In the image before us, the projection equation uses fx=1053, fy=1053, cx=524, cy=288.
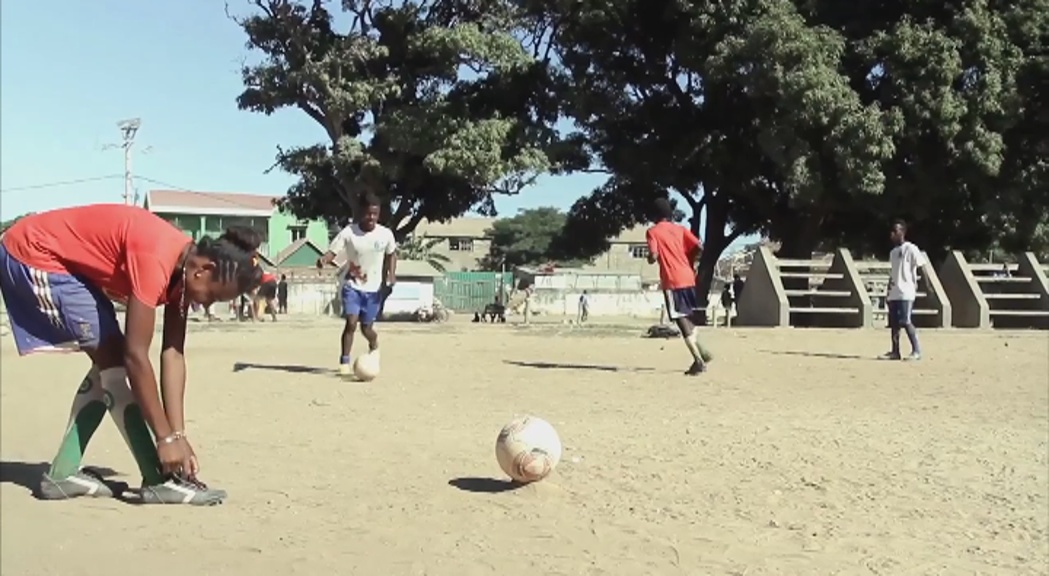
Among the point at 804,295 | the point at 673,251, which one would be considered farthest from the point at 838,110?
the point at 673,251

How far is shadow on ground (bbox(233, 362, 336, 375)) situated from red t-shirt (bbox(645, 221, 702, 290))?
363cm

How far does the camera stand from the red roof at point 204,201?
19638mm

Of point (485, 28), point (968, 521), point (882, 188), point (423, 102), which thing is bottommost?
point (968, 521)

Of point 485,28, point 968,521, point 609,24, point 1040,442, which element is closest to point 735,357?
point 1040,442

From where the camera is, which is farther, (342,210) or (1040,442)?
(342,210)

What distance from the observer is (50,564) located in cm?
416

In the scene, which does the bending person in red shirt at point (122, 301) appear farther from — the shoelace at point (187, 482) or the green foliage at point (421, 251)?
the green foliage at point (421, 251)

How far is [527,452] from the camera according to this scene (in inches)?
212

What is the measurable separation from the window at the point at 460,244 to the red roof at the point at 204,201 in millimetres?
53333

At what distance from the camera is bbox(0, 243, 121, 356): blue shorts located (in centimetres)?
484

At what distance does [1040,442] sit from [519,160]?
21.8 meters

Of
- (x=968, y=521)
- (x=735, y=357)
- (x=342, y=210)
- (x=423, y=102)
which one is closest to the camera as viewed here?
(x=968, y=521)

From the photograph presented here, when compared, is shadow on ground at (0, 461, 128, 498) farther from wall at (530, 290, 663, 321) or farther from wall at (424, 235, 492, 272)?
wall at (424, 235, 492, 272)

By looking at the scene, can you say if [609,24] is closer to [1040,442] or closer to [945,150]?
[945,150]
